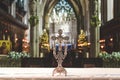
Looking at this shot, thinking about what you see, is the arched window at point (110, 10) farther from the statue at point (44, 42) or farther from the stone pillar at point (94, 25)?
the stone pillar at point (94, 25)

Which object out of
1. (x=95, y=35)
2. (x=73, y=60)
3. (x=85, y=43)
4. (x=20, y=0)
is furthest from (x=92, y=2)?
(x=20, y=0)

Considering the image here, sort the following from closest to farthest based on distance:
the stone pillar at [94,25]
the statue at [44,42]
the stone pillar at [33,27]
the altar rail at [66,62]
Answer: the altar rail at [66,62], the stone pillar at [94,25], the stone pillar at [33,27], the statue at [44,42]

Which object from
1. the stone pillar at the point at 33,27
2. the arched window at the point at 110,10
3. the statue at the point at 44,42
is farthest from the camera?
the statue at the point at 44,42

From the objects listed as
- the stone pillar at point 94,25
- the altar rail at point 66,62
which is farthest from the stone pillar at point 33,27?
the altar rail at point 66,62

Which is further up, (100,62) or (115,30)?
(115,30)

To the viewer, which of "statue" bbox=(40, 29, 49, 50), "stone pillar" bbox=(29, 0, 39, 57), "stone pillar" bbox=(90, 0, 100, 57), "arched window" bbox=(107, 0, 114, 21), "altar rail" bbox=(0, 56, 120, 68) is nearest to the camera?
"altar rail" bbox=(0, 56, 120, 68)

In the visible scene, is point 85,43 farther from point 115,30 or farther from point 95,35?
point 95,35

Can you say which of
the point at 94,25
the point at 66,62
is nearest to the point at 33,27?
the point at 94,25

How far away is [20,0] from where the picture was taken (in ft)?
163

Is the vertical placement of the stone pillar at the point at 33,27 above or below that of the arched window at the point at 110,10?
below

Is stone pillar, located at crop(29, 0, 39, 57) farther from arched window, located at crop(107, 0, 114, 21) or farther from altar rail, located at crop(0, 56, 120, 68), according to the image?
arched window, located at crop(107, 0, 114, 21)

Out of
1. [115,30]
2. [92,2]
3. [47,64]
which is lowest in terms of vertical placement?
[47,64]

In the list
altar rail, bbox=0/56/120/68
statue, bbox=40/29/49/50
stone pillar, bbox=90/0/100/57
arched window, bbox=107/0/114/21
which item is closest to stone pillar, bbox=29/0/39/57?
stone pillar, bbox=90/0/100/57

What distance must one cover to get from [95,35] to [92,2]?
303cm
